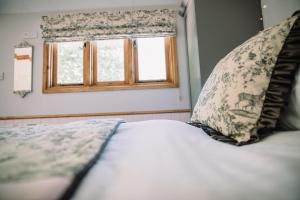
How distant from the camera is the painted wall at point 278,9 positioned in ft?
3.78

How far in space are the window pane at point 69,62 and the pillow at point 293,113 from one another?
254 cm

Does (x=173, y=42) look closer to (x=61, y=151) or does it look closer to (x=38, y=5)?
(x=38, y=5)

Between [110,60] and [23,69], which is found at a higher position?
[110,60]

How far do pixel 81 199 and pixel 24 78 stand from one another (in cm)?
287

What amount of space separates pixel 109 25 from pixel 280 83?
243 cm

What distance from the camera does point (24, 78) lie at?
8.91ft

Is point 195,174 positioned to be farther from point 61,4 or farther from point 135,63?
point 61,4

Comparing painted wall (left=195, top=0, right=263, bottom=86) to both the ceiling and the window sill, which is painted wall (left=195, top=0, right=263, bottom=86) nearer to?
the window sill

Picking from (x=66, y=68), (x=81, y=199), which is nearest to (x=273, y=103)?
(x=81, y=199)

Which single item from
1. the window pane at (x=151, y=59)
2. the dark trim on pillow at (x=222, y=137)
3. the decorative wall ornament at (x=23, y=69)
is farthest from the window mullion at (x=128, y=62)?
the dark trim on pillow at (x=222, y=137)

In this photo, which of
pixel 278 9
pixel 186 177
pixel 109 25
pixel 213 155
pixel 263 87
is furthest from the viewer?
pixel 109 25

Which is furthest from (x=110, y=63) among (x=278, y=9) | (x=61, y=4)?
(x=278, y=9)

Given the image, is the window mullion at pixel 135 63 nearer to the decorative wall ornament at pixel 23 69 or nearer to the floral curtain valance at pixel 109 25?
the floral curtain valance at pixel 109 25

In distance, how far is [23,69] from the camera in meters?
2.73
